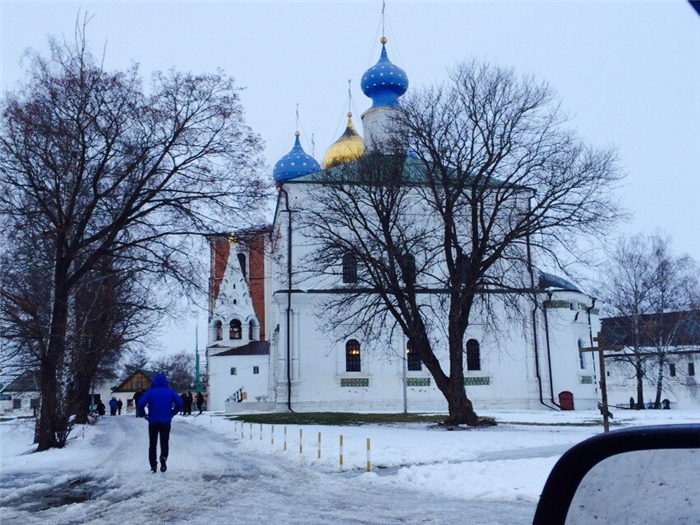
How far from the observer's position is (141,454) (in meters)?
18.0

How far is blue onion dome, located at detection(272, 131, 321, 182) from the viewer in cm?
5622

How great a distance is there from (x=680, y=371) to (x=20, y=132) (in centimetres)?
6241

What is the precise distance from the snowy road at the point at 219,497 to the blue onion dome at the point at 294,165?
137 feet

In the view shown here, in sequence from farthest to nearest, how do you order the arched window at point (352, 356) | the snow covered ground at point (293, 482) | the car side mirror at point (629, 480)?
the arched window at point (352, 356) → the snow covered ground at point (293, 482) → the car side mirror at point (629, 480)

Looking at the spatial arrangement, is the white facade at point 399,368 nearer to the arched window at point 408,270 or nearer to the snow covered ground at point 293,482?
the arched window at point 408,270

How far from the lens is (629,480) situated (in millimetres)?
2023

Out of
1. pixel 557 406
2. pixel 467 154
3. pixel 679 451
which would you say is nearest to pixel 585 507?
pixel 679 451

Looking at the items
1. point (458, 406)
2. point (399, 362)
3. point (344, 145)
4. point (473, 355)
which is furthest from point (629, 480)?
point (344, 145)

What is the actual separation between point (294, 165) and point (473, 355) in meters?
22.4

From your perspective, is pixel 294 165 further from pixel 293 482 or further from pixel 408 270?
pixel 293 482

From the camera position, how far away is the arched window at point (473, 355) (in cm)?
4334

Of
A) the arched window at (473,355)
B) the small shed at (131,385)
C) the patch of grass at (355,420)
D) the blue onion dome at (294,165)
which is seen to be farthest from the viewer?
the small shed at (131,385)

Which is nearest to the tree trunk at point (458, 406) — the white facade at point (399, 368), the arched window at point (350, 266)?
the arched window at point (350, 266)

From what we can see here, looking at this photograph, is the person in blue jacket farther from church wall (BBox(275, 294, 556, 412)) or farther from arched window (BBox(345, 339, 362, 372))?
arched window (BBox(345, 339, 362, 372))
